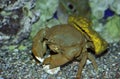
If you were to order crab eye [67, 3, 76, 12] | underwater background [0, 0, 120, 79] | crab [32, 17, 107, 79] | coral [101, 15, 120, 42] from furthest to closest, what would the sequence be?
coral [101, 15, 120, 42] → crab eye [67, 3, 76, 12] → underwater background [0, 0, 120, 79] → crab [32, 17, 107, 79]

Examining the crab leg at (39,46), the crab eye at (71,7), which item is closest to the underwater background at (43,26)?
the crab eye at (71,7)

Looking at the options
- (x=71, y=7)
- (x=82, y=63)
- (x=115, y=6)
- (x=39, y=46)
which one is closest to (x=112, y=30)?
(x=115, y=6)

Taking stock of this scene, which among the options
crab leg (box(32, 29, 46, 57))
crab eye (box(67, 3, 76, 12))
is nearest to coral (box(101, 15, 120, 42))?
crab eye (box(67, 3, 76, 12))

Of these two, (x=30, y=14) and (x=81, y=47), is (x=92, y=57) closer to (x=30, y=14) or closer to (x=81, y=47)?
(x=81, y=47)

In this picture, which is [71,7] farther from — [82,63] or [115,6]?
[82,63]

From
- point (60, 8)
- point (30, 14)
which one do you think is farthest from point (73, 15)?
point (30, 14)

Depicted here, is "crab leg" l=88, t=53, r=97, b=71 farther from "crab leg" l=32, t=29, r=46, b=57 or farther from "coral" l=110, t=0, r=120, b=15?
"coral" l=110, t=0, r=120, b=15
